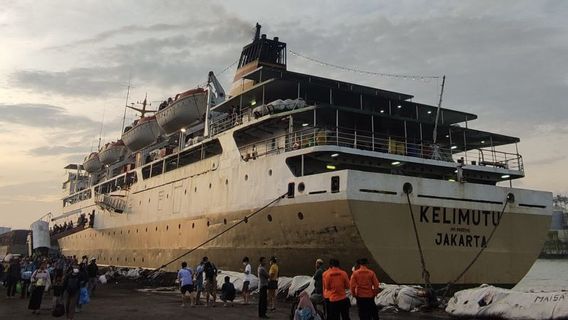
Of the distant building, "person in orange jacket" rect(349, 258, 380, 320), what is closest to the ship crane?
"person in orange jacket" rect(349, 258, 380, 320)

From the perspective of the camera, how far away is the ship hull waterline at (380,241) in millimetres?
16922

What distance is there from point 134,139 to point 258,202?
73.0ft

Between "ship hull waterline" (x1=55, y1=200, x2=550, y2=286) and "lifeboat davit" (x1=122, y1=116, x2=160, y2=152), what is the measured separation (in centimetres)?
1732

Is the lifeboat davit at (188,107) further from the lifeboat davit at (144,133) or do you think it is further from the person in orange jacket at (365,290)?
the person in orange jacket at (365,290)

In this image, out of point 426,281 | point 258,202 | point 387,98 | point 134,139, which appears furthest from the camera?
point 134,139

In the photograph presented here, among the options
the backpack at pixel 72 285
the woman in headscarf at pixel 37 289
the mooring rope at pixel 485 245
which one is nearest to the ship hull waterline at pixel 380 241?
the mooring rope at pixel 485 245

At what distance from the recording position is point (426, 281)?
16.3 meters

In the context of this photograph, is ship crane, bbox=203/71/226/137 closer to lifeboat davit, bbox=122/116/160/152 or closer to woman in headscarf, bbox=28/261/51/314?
lifeboat davit, bbox=122/116/160/152

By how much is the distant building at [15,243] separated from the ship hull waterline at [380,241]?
75.9m

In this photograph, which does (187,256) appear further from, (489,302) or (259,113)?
(489,302)

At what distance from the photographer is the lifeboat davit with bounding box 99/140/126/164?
45.3 m

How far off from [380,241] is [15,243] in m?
87.7

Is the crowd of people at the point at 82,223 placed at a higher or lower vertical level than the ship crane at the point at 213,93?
lower

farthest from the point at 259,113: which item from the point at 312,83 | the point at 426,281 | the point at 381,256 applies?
the point at 426,281
